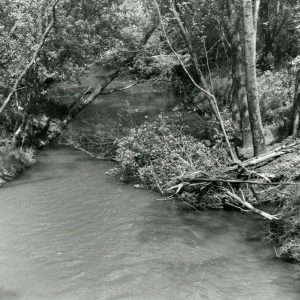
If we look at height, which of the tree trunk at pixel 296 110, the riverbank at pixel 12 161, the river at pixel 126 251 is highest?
the tree trunk at pixel 296 110

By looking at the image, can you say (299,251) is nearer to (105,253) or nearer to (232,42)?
(105,253)

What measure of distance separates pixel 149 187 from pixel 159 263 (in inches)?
200

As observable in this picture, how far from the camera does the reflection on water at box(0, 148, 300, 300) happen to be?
8.50 meters

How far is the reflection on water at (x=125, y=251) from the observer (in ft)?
27.9

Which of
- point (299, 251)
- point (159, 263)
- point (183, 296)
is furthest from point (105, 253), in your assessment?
point (299, 251)

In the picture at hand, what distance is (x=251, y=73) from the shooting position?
499 inches

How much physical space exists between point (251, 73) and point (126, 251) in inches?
244

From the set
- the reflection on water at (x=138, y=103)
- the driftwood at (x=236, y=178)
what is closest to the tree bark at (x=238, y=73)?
the driftwood at (x=236, y=178)

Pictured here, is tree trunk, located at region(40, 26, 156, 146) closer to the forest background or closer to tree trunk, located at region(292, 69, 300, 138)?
the forest background

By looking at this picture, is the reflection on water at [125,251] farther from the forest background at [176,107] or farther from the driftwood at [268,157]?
the driftwood at [268,157]

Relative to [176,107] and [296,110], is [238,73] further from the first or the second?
[176,107]

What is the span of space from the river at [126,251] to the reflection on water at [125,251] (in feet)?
0.06

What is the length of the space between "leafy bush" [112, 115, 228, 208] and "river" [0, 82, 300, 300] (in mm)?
500

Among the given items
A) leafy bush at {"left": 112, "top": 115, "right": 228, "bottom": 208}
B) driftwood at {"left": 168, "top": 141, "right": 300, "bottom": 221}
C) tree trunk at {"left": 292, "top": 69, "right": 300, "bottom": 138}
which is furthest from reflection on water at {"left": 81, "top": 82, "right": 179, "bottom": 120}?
driftwood at {"left": 168, "top": 141, "right": 300, "bottom": 221}
